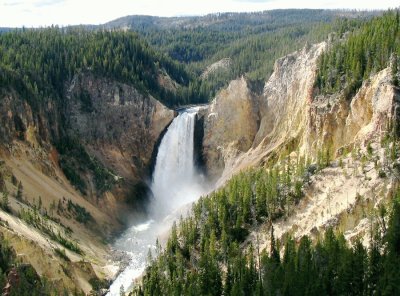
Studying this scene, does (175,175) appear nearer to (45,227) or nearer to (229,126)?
(229,126)

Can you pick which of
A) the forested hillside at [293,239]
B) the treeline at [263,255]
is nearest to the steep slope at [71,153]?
the treeline at [263,255]

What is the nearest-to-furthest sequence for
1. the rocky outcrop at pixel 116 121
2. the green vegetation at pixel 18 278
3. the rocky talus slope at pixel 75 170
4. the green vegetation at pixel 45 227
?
the green vegetation at pixel 18 278 → the rocky talus slope at pixel 75 170 → the green vegetation at pixel 45 227 → the rocky outcrop at pixel 116 121

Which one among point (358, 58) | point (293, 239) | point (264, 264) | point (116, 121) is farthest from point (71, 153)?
point (264, 264)

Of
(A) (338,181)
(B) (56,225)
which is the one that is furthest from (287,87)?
(B) (56,225)

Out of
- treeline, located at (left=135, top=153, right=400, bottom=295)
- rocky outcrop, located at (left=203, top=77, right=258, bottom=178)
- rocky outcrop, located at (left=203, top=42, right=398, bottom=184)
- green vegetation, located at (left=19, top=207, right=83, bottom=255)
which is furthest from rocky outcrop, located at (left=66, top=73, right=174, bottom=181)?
treeline, located at (left=135, top=153, right=400, bottom=295)

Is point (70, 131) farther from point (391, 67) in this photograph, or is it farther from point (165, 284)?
point (391, 67)

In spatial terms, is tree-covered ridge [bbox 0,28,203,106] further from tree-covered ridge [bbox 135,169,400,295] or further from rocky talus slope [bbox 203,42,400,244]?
tree-covered ridge [bbox 135,169,400,295]

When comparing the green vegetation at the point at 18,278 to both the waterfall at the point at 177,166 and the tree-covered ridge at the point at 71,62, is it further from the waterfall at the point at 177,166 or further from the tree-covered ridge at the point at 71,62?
the waterfall at the point at 177,166
